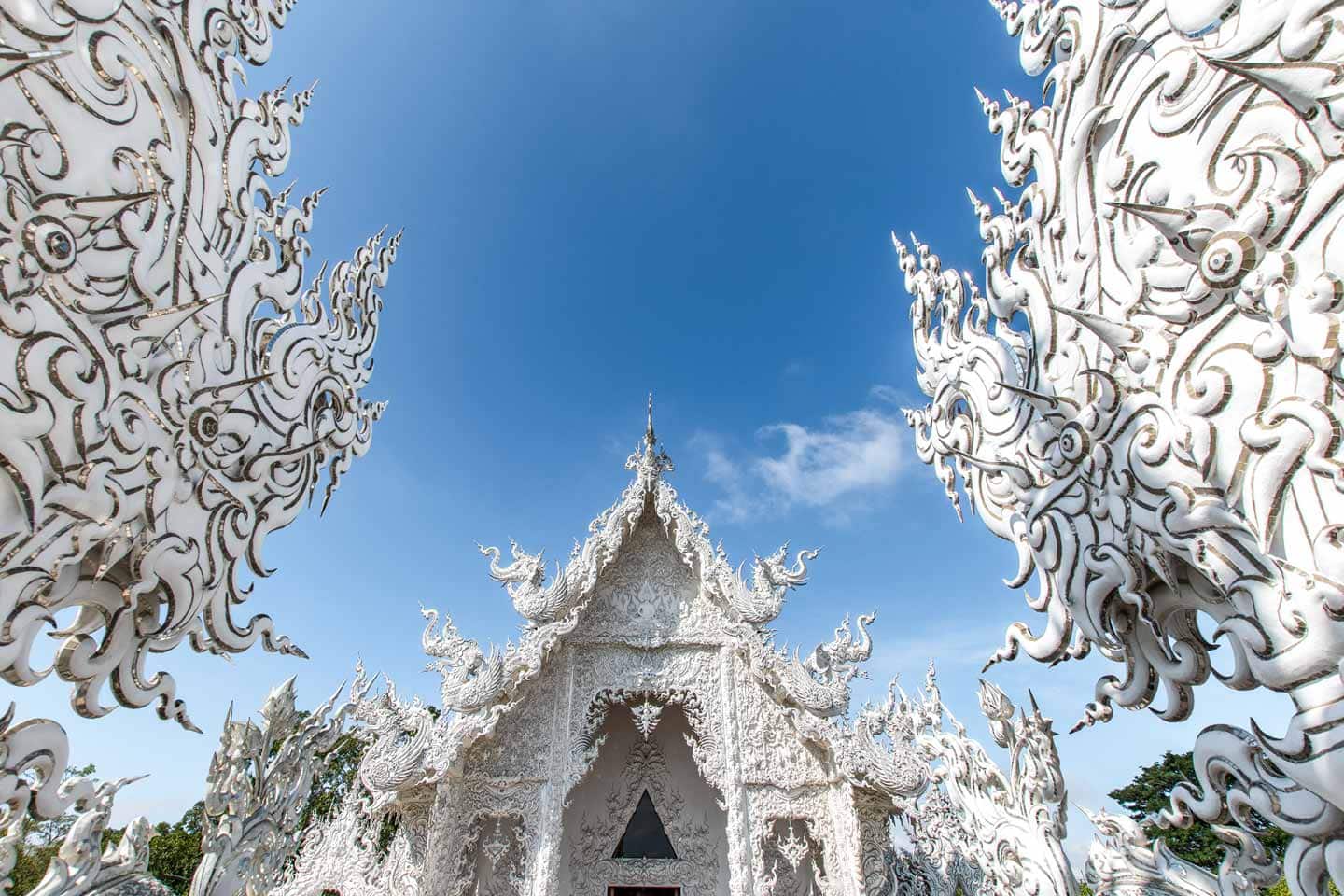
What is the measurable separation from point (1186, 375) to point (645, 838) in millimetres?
7436

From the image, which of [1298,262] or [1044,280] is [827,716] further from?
[1298,262]

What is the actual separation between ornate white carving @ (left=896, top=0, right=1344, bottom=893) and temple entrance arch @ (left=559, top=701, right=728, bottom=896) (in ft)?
16.2

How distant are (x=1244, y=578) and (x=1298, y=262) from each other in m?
1.35

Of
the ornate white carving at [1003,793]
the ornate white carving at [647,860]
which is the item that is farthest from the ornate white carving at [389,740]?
the ornate white carving at [1003,793]

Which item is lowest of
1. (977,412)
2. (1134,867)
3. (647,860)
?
(1134,867)

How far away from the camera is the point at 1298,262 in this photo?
9.15ft

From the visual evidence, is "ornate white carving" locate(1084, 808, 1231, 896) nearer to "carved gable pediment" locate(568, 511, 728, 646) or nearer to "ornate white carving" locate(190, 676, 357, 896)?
"carved gable pediment" locate(568, 511, 728, 646)

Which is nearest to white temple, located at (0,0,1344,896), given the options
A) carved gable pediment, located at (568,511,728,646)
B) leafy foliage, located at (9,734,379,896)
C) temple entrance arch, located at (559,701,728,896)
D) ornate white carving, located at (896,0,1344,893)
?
ornate white carving, located at (896,0,1344,893)

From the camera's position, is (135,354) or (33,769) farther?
(135,354)

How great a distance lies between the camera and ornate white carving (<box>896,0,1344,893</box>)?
2652mm

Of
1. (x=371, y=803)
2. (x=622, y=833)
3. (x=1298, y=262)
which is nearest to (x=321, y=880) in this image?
(x=371, y=803)

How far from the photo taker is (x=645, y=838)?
26.1ft

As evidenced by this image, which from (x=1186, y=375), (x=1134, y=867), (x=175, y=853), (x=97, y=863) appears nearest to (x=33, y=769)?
(x=97, y=863)

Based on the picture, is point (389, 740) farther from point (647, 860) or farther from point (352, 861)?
point (647, 860)
